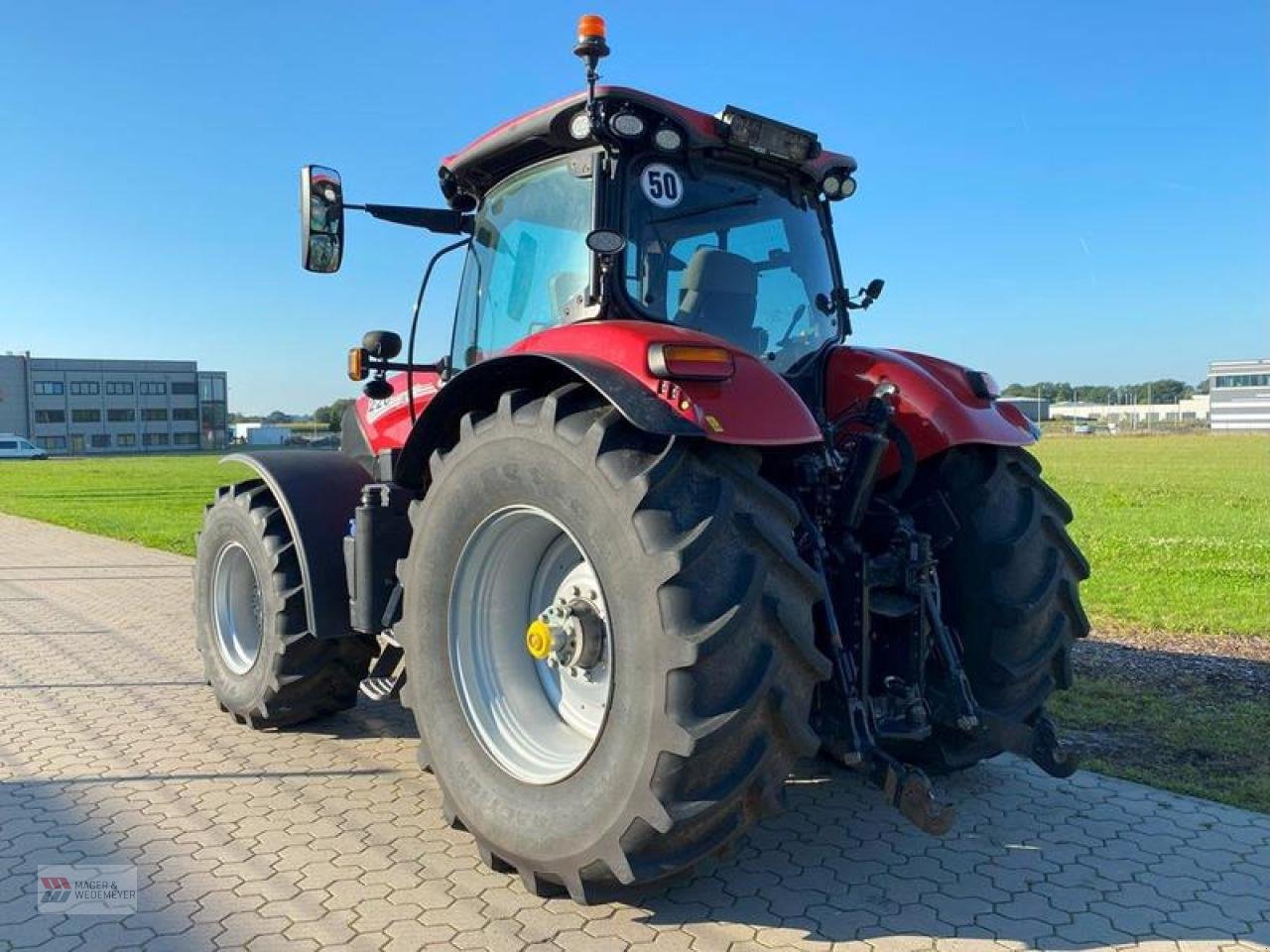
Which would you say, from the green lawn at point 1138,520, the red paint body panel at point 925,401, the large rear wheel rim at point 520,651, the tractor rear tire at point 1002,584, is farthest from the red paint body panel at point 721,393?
the green lawn at point 1138,520

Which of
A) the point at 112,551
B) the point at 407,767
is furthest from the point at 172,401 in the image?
the point at 407,767

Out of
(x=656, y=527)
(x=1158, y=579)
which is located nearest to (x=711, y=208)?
(x=656, y=527)

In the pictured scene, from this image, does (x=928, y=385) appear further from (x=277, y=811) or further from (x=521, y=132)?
(x=277, y=811)

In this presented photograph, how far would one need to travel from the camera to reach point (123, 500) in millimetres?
24375

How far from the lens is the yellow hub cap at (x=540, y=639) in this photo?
3.38m

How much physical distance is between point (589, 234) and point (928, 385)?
57.3 inches

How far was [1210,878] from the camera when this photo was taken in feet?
11.4

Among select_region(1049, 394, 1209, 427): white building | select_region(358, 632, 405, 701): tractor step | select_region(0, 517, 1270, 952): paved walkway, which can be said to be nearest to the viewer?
select_region(0, 517, 1270, 952): paved walkway

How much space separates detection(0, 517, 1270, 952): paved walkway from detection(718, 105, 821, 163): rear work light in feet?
8.67

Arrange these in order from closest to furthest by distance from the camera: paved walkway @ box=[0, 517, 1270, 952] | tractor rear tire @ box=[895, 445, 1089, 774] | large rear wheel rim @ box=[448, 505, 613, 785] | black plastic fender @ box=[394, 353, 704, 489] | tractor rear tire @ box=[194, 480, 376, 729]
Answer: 1. black plastic fender @ box=[394, 353, 704, 489]
2. paved walkway @ box=[0, 517, 1270, 952]
3. large rear wheel rim @ box=[448, 505, 613, 785]
4. tractor rear tire @ box=[895, 445, 1089, 774]
5. tractor rear tire @ box=[194, 480, 376, 729]

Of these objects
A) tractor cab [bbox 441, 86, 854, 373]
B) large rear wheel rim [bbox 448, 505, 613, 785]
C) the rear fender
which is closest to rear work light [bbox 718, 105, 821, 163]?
tractor cab [bbox 441, 86, 854, 373]

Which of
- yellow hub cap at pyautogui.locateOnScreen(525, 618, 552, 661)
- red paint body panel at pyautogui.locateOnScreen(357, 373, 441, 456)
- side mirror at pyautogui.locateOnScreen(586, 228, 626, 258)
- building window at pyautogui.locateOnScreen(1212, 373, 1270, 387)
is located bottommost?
yellow hub cap at pyautogui.locateOnScreen(525, 618, 552, 661)

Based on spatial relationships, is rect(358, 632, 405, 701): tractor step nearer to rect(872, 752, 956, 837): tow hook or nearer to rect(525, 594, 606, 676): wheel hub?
rect(525, 594, 606, 676): wheel hub

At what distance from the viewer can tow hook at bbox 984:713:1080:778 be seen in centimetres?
358
